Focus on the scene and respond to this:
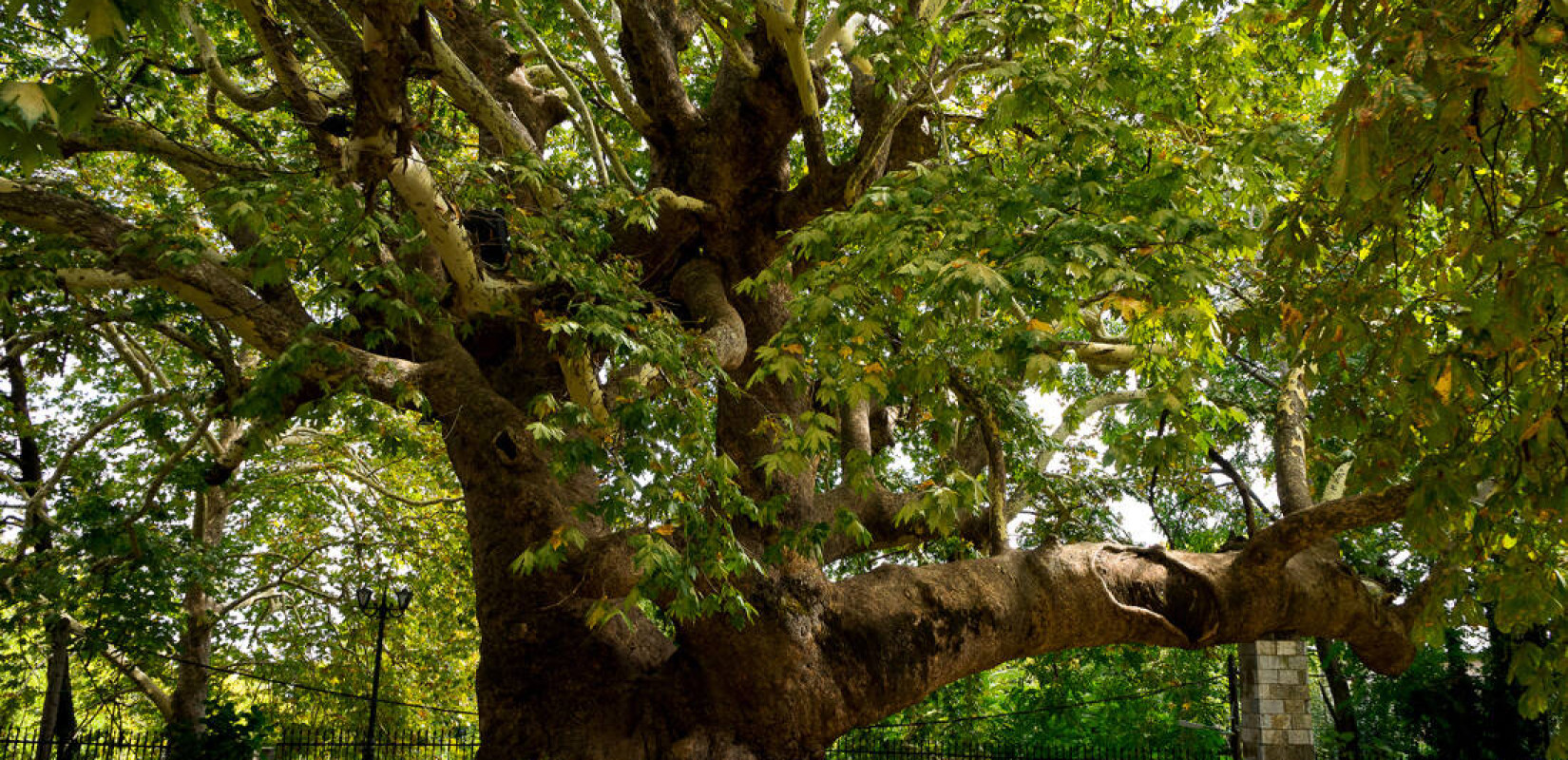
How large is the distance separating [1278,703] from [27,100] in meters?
8.47

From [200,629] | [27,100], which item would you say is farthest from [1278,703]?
[200,629]

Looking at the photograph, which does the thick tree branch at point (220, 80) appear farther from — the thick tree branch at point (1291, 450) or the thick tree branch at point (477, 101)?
the thick tree branch at point (1291, 450)

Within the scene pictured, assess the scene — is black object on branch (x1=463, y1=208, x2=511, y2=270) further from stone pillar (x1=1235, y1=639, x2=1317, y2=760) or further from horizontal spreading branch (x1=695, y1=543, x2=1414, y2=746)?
stone pillar (x1=1235, y1=639, x2=1317, y2=760)

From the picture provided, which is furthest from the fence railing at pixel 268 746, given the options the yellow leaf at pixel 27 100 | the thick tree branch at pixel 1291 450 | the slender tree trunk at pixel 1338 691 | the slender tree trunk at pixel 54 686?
the slender tree trunk at pixel 1338 691

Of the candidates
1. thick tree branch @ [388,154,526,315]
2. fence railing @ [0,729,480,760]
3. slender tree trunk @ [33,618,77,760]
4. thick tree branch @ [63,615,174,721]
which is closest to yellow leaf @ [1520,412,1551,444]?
thick tree branch @ [388,154,526,315]

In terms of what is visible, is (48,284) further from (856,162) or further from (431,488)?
(431,488)

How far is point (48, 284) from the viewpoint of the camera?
531cm

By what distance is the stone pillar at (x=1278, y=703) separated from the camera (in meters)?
7.46

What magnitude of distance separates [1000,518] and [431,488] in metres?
9.02

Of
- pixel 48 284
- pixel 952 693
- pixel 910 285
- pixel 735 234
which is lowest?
pixel 952 693

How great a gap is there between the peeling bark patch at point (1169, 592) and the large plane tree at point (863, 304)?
0.07 feet

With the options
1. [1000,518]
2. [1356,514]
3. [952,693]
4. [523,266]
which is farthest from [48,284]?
[952,693]

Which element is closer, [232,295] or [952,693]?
[232,295]

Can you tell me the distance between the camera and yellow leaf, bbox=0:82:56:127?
1.45 m
